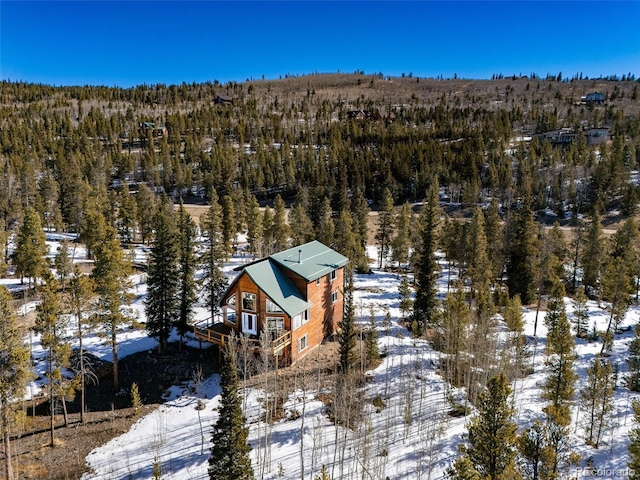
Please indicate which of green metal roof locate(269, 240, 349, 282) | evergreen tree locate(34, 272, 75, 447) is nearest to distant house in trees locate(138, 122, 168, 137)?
green metal roof locate(269, 240, 349, 282)

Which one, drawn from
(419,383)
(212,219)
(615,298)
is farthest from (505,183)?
(419,383)

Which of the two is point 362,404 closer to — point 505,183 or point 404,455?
point 404,455

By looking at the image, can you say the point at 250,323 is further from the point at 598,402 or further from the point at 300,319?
the point at 598,402

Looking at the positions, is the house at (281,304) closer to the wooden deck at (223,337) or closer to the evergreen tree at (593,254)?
the wooden deck at (223,337)

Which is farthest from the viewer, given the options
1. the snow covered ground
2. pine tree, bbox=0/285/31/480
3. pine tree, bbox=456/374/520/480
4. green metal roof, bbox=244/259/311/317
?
green metal roof, bbox=244/259/311/317

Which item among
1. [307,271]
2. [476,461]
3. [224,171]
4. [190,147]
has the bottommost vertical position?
[476,461]

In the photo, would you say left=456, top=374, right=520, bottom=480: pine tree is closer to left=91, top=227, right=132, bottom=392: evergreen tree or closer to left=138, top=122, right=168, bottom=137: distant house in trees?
left=91, top=227, right=132, bottom=392: evergreen tree
